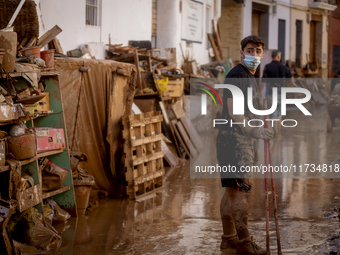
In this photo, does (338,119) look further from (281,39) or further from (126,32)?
(281,39)

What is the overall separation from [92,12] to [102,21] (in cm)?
33

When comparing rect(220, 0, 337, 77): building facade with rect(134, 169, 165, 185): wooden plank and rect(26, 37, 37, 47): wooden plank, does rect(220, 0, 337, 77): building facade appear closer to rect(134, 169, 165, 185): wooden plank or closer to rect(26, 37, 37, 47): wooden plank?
rect(134, 169, 165, 185): wooden plank

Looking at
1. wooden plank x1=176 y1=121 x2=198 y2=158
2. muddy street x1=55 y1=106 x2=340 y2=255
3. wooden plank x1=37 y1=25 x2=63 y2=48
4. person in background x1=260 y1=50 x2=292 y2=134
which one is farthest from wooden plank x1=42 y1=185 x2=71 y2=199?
person in background x1=260 y1=50 x2=292 y2=134

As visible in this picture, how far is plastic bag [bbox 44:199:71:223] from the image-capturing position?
5.90m

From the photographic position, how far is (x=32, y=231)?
5.01 m

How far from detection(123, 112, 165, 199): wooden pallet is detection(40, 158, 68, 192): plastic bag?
1351mm

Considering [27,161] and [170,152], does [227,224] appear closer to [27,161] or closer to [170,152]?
[27,161]

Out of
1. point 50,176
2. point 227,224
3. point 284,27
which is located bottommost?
point 227,224

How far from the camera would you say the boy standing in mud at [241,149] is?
4.74 meters

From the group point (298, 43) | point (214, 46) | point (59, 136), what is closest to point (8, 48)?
point (59, 136)

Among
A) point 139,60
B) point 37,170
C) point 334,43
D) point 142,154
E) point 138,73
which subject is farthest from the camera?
point 334,43

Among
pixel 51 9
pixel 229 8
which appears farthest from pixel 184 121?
pixel 229 8

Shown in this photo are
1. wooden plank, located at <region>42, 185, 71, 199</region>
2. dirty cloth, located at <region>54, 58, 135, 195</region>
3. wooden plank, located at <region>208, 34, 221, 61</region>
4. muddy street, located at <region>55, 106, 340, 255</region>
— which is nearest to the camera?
muddy street, located at <region>55, 106, 340, 255</region>

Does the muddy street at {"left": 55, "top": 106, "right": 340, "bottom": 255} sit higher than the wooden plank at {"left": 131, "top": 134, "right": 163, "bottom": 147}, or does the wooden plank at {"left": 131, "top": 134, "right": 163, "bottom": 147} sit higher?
A: the wooden plank at {"left": 131, "top": 134, "right": 163, "bottom": 147}
